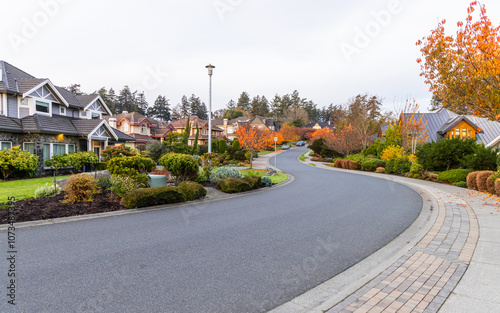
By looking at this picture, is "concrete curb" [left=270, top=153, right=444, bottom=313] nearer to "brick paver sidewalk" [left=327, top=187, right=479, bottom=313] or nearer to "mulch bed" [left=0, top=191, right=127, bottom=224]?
"brick paver sidewalk" [left=327, top=187, right=479, bottom=313]

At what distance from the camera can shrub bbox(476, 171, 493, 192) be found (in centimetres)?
1263

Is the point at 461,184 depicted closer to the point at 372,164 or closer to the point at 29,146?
the point at 372,164

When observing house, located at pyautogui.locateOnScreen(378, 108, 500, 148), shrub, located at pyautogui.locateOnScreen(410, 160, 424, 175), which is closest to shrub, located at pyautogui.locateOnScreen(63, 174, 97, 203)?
shrub, located at pyautogui.locateOnScreen(410, 160, 424, 175)

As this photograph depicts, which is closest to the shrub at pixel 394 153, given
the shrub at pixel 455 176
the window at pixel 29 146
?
the shrub at pixel 455 176

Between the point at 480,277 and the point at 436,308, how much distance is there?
4.79 ft

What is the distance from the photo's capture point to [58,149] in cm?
2047

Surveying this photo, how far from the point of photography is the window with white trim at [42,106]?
1990 centimetres

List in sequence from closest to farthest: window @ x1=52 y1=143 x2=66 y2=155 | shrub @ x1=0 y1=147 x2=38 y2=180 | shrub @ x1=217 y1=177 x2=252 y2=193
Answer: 1. shrub @ x1=217 y1=177 x2=252 y2=193
2. shrub @ x1=0 y1=147 x2=38 y2=180
3. window @ x1=52 y1=143 x2=66 y2=155

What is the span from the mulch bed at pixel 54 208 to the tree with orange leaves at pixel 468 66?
12848 mm

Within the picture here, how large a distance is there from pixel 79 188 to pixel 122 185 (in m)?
1.40

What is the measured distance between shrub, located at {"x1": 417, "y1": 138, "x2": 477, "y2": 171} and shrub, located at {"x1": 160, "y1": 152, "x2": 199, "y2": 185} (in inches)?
620

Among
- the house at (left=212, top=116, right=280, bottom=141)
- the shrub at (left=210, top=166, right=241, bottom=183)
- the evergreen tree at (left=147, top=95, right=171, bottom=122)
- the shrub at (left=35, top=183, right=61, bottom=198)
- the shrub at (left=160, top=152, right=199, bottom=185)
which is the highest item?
the evergreen tree at (left=147, top=95, right=171, bottom=122)

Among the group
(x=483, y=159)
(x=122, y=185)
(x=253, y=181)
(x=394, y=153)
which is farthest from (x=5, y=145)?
(x=394, y=153)

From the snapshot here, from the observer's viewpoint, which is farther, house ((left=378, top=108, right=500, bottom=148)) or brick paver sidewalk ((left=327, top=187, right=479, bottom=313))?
house ((left=378, top=108, right=500, bottom=148))
